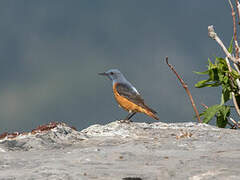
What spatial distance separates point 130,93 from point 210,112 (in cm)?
174

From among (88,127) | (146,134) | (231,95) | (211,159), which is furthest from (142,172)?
(231,95)

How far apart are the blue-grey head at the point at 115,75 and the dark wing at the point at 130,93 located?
8.0 inches

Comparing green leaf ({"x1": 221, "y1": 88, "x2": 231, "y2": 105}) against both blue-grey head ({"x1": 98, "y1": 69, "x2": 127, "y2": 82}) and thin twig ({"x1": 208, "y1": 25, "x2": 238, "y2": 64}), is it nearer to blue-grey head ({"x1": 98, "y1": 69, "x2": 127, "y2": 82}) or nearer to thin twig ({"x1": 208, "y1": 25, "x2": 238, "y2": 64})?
thin twig ({"x1": 208, "y1": 25, "x2": 238, "y2": 64})

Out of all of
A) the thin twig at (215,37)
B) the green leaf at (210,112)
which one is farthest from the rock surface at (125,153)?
the thin twig at (215,37)

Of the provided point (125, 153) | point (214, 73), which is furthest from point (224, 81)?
point (125, 153)

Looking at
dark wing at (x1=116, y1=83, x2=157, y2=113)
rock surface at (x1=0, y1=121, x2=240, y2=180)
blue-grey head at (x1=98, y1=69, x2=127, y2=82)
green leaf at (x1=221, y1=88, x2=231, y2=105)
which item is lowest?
rock surface at (x1=0, y1=121, x2=240, y2=180)

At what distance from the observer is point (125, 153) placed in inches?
227

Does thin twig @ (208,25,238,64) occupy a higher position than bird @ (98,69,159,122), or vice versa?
thin twig @ (208,25,238,64)

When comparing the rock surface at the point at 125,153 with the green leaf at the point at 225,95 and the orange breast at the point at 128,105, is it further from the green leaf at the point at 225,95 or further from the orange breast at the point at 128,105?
the orange breast at the point at 128,105

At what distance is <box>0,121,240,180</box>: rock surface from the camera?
194 inches

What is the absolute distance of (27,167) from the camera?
5312 millimetres

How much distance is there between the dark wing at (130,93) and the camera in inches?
376

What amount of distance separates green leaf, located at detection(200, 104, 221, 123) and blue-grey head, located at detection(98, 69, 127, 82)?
2.02 meters

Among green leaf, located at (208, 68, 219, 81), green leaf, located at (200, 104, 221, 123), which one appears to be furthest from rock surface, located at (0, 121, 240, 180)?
green leaf, located at (208, 68, 219, 81)
